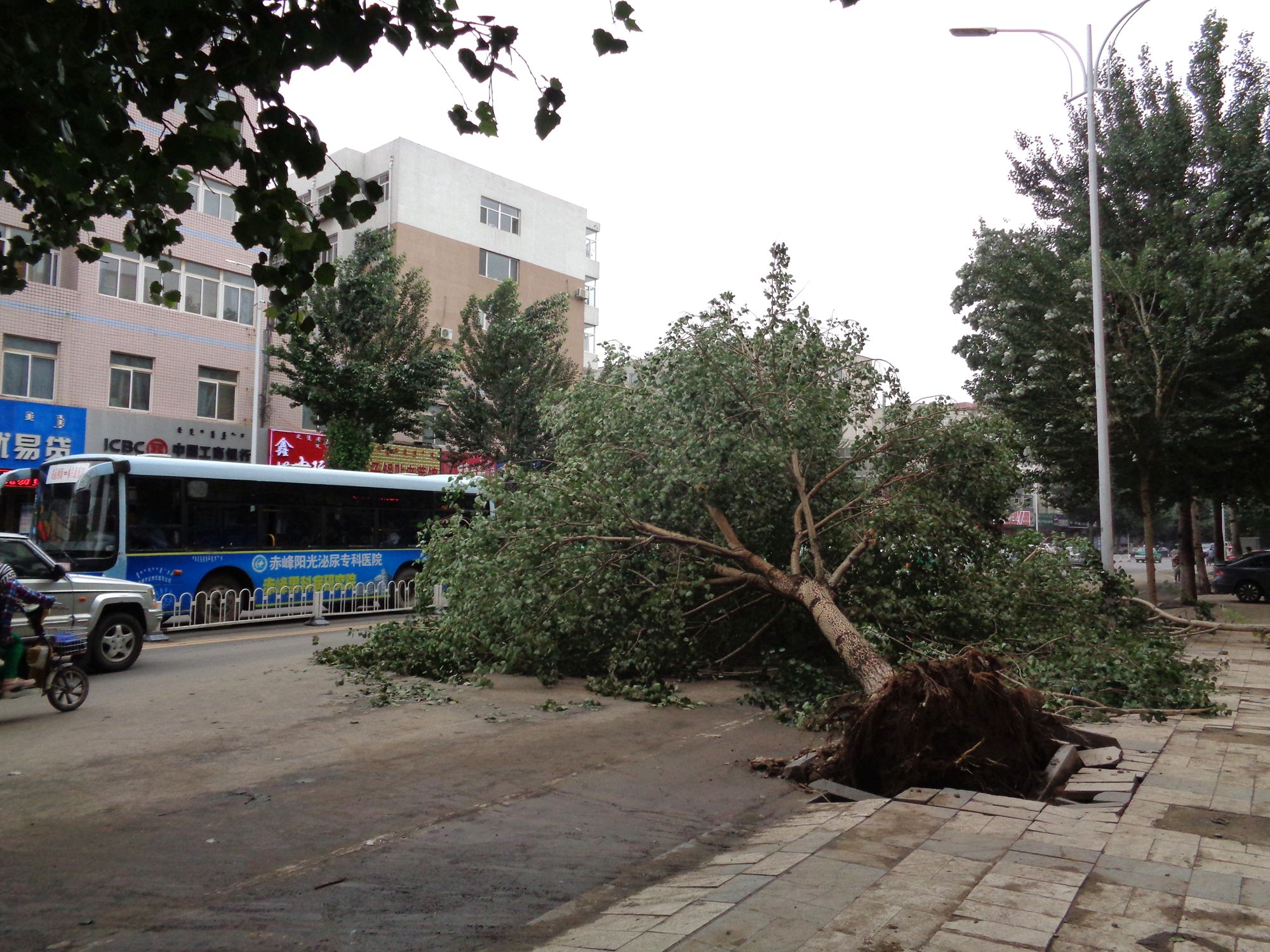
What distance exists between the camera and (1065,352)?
1800 centimetres

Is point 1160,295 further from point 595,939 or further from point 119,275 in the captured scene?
point 119,275

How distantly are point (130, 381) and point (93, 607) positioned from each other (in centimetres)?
1748

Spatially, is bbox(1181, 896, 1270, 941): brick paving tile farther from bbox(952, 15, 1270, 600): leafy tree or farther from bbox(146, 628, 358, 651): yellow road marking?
bbox(952, 15, 1270, 600): leafy tree

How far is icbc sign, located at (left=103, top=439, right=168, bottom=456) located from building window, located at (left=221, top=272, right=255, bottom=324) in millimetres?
4767

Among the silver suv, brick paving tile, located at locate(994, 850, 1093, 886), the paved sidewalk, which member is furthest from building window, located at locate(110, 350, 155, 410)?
brick paving tile, located at locate(994, 850, 1093, 886)

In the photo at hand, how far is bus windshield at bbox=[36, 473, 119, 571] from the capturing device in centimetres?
A: 1421

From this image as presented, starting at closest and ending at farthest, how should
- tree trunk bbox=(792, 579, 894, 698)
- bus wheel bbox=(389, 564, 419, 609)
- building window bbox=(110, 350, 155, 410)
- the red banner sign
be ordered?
tree trunk bbox=(792, 579, 894, 698) < bus wheel bbox=(389, 564, 419, 609) < building window bbox=(110, 350, 155, 410) < the red banner sign

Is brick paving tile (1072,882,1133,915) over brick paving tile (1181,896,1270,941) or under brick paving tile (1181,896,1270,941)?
under

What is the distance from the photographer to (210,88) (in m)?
4.16

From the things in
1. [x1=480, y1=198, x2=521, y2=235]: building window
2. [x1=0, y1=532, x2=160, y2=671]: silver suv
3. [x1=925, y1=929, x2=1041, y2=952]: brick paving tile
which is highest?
[x1=480, y1=198, x2=521, y2=235]: building window

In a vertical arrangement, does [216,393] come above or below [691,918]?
above

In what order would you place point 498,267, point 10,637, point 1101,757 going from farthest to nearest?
1. point 498,267
2. point 10,637
3. point 1101,757

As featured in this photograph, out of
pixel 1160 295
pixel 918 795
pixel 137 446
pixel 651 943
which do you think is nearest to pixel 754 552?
pixel 918 795

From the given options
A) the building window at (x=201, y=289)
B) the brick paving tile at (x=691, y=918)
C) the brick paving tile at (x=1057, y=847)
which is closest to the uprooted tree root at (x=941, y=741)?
the brick paving tile at (x=1057, y=847)
